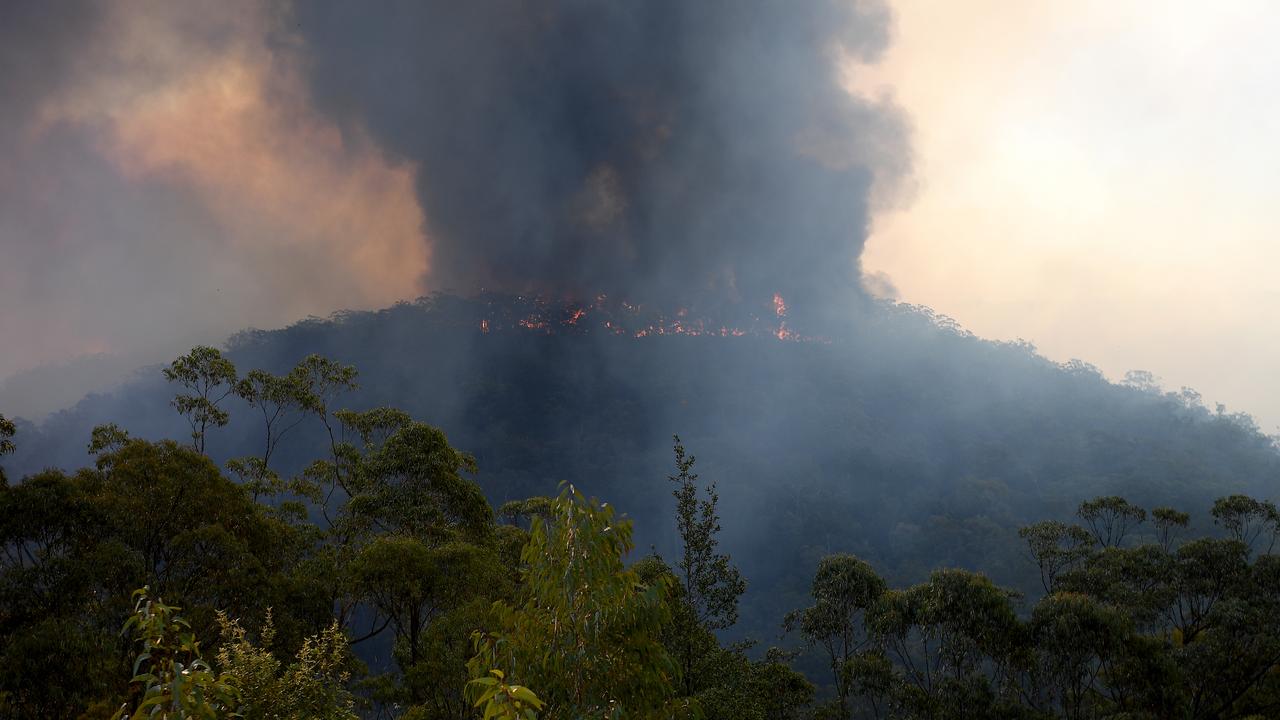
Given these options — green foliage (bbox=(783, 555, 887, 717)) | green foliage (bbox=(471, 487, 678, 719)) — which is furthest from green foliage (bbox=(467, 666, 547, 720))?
green foliage (bbox=(783, 555, 887, 717))

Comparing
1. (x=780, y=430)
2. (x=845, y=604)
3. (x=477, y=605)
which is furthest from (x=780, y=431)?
(x=477, y=605)

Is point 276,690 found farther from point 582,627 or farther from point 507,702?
point 507,702

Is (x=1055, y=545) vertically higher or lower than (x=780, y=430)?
lower

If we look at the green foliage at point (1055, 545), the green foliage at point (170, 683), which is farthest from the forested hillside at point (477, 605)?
the green foliage at point (1055, 545)

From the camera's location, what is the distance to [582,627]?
257 inches

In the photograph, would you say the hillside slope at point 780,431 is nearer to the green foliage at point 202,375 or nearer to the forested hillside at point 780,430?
the forested hillside at point 780,430

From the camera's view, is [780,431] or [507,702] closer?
[507,702]

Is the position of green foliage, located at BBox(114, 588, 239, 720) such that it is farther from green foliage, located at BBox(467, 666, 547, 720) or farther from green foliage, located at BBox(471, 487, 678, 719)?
green foliage, located at BBox(471, 487, 678, 719)

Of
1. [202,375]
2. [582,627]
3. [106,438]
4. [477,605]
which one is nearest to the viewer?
[582,627]

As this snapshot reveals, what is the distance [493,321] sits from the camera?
19350 centimetres

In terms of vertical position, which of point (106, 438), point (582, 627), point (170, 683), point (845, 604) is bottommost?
point (845, 604)

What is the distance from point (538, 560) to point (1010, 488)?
142m

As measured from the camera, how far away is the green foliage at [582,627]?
21.3ft

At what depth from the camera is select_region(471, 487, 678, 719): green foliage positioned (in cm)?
649
